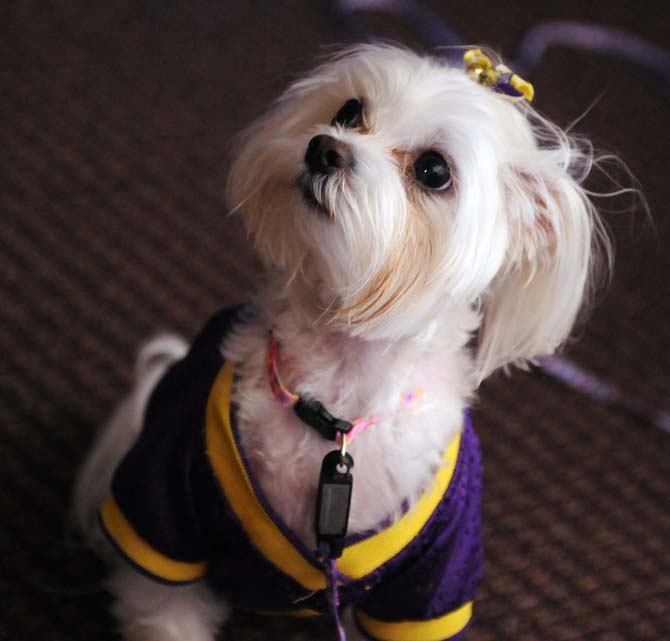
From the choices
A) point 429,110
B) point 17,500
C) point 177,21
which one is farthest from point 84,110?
point 429,110

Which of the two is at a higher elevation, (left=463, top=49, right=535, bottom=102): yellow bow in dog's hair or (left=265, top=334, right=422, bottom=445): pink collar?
(left=463, top=49, right=535, bottom=102): yellow bow in dog's hair

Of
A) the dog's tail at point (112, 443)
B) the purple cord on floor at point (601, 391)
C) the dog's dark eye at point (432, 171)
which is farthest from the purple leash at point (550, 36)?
the dog's dark eye at point (432, 171)

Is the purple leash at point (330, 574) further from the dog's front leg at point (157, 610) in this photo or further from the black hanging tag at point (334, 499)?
the dog's front leg at point (157, 610)

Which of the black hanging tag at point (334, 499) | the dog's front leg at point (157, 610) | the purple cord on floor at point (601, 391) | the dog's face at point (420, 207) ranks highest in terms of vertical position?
the dog's face at point (420, 207)

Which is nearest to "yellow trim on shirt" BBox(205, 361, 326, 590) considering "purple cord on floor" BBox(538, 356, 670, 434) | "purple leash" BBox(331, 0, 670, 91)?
"purple cord on floor" BBox(538, 356, 670, 434)

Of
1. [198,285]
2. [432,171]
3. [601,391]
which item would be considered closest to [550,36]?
[601,391]

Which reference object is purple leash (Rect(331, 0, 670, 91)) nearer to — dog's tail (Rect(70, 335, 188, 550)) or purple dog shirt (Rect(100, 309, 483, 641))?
dog's tail (Rect(70, 335, 188, 550))

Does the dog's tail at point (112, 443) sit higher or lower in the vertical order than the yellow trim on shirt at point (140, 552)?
lower

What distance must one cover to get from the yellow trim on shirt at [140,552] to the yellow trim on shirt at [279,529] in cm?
12

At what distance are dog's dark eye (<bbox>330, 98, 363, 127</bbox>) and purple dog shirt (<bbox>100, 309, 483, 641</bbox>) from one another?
0.98 feet

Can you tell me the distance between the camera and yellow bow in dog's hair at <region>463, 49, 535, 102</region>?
3.05ft

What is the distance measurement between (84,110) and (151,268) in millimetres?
496

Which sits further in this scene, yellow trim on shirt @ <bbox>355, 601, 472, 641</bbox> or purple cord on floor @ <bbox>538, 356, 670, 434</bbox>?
purple cord on floor @ <bbox>538, 356, 670, 434</bbox>

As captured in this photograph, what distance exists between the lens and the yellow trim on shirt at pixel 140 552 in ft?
3.34
